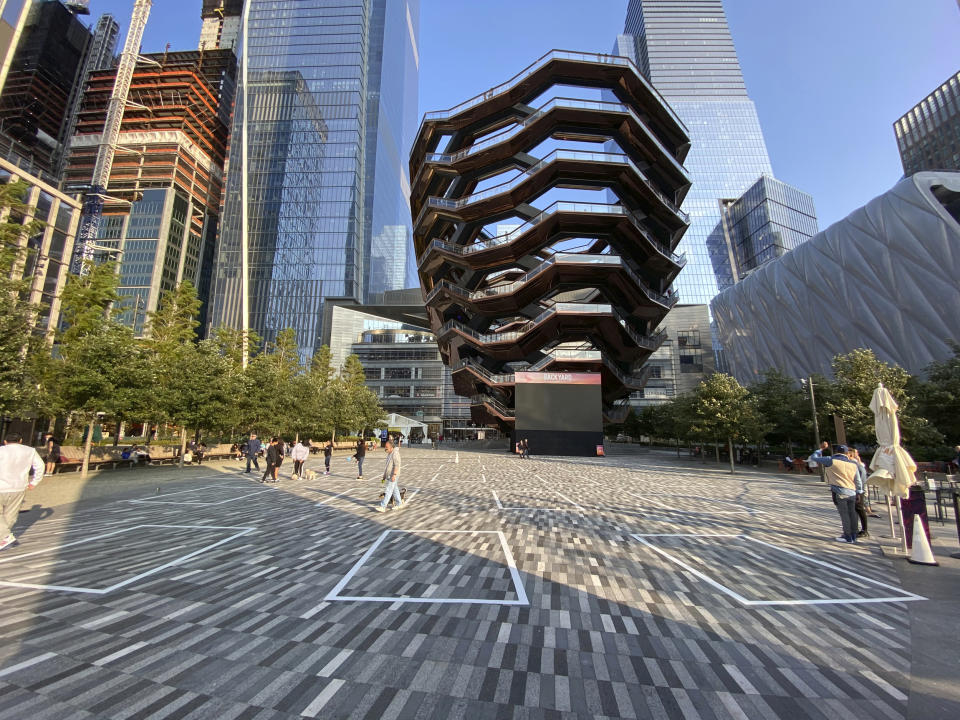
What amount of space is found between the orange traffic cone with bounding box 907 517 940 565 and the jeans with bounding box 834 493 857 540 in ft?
4.07

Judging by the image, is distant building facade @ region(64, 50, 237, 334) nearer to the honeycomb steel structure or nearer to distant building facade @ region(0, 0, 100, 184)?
distant building facade @ region(0, 0, 100, 184)

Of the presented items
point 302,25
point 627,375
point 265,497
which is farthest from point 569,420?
point 302,25

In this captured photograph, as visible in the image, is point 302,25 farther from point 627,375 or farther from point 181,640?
point 181,640

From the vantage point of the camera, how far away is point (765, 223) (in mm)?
96312

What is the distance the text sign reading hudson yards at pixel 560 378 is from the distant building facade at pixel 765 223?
8216 cm

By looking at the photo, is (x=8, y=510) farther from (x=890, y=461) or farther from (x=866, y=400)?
(x=866, y=400)

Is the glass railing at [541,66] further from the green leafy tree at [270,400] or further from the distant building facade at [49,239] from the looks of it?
the distant building facade at [49,239]

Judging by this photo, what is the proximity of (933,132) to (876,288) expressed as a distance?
258 feet

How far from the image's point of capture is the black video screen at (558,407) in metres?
34.8

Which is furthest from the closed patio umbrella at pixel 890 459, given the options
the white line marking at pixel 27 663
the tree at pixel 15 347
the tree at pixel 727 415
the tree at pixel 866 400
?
the tree at pixel 15 347

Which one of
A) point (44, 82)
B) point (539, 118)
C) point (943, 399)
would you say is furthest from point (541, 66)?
point (44, 82)

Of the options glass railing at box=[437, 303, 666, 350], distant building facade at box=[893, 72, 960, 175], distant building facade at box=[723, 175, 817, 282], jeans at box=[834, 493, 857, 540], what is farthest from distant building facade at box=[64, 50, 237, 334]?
distant building facade at box=[893, 72, 960, 175]

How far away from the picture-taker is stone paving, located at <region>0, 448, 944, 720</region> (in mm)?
2828

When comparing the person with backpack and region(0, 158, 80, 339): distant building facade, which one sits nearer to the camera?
the person with backpack
